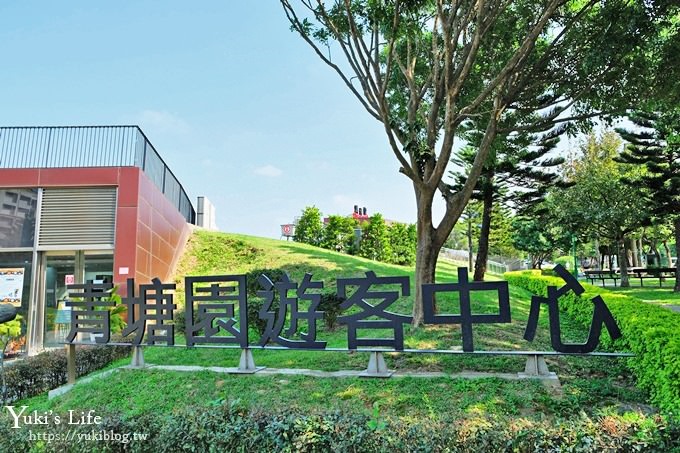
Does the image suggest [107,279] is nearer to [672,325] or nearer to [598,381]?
[598,381]

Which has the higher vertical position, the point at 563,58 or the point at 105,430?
the point at 563,58

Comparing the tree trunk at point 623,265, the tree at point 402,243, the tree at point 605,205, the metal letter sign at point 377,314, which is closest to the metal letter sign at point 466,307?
the metal letter sign at point 377,314

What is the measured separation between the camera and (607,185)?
59.9 ft

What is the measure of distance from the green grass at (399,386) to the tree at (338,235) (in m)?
14.2

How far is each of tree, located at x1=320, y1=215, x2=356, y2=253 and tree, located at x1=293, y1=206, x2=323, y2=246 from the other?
0.30 metres

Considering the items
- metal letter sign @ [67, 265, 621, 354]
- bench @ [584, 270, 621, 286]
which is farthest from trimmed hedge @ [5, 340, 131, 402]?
bench @ [584, 270, 621, 286]

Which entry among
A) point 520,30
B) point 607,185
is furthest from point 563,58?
point 607,185

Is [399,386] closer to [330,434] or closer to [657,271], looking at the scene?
[330,434]

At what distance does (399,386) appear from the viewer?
192 inches

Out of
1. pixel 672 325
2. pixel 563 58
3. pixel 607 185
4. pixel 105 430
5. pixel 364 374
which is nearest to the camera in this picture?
pixel 105 430

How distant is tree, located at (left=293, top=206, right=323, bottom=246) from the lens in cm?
2281

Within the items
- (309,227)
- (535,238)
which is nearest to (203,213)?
(309,227)

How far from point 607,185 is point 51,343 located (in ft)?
62.0

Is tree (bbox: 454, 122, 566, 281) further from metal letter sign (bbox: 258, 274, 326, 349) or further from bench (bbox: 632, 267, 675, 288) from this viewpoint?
metal letter sign (bbox: 258, 274, 326, 349)
